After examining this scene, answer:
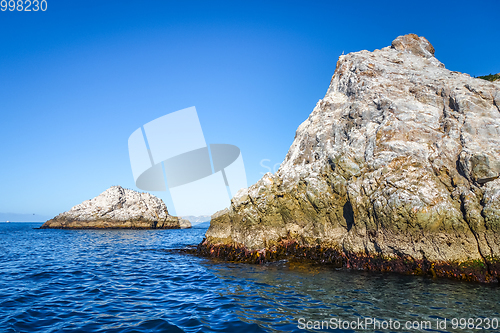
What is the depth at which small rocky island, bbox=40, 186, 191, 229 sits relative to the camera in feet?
286

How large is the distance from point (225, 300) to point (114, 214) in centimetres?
8737

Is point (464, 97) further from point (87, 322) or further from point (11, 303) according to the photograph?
point (11, 303)

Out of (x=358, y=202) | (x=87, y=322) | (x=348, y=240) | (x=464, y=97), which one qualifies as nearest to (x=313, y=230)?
(x=348, y=240)

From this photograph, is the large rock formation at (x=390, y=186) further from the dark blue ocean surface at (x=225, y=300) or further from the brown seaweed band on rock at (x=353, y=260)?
the dark blue ocean surface at (x=225, y=300)

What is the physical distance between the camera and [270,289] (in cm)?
1355

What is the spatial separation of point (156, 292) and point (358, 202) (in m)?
13.9

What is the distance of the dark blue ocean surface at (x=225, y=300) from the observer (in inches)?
361

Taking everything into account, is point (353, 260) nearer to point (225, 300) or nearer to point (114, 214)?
point (225, 300)

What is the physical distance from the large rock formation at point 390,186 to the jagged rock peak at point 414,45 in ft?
8.33

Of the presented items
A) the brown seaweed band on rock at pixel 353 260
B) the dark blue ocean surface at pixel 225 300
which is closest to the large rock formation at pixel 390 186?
the brown seaweed band on rock at pixel 353 260

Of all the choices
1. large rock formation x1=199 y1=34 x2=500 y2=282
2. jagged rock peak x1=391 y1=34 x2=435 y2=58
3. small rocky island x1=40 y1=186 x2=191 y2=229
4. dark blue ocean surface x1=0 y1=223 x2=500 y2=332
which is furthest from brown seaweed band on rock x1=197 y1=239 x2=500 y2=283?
small rocky island x1=40 y1=186 x2=191 y2=229

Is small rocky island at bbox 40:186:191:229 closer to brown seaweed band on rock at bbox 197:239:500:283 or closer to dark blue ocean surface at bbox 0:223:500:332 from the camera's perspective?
brown seaweed band on rock at bbox 197:239:500:283

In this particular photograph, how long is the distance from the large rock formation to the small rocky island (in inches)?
2740

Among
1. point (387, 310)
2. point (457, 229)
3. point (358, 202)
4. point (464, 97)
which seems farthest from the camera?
point (464, 97)
